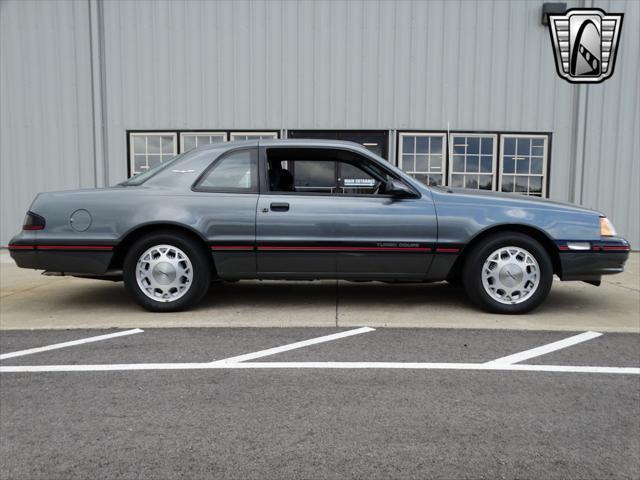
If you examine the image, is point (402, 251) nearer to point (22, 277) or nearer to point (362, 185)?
point (362, 185)

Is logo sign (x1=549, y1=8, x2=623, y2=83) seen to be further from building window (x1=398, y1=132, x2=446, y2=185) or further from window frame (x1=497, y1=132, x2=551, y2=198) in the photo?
building window (x1=398, y1=132, x2=446, y2=185)

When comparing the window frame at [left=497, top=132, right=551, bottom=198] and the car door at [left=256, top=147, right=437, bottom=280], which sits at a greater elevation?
the window frame at [left=497, top=132, right=551, bottom=198]

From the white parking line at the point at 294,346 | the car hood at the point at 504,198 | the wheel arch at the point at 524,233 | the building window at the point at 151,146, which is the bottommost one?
the white parking line at the point at 294,346

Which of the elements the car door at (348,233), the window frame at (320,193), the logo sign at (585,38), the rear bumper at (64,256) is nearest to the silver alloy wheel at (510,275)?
the car door at (348,233)

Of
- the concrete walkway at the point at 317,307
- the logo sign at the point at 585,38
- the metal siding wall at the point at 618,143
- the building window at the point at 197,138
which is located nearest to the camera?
the concrete walkway at the point at 317,307

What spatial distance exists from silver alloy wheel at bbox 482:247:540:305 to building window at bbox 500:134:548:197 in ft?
18.3

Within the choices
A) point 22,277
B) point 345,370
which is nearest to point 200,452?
point 345,370

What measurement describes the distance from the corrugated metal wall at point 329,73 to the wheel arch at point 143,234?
5537 millimetres

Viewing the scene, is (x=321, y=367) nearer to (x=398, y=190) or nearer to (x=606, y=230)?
(x=398, y=190)

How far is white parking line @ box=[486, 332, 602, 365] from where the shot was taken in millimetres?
3213

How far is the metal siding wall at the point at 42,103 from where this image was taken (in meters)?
9.60

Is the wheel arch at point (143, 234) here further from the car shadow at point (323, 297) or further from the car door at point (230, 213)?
the car shadow at point (323, 297)

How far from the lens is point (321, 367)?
3.09 metres

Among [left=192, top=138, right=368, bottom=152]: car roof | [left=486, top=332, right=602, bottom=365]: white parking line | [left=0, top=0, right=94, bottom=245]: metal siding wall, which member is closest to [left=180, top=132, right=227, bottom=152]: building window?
[left=0, top=0, right=94, bottom=245]: metal siding wall
